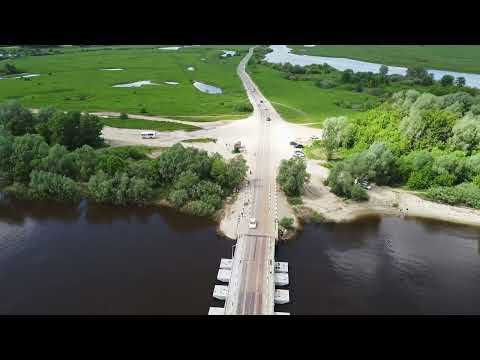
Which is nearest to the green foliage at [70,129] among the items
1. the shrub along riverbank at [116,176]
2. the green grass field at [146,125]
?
the shrub along riverbank at [116,176]

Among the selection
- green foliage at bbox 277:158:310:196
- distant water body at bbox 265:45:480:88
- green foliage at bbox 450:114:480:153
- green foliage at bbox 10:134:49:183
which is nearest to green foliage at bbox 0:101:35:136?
green foliage at bbox 10:134:49:183

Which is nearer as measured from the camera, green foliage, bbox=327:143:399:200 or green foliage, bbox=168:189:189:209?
green foliage, bbox=168:189:189:209

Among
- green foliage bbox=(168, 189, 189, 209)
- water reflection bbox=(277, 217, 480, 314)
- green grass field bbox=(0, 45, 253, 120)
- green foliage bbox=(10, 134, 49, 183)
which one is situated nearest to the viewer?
water reflection bbox=(277, 217, 480, 314)

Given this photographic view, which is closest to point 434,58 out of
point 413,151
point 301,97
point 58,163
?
point 301,97

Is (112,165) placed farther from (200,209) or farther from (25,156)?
(200,209)

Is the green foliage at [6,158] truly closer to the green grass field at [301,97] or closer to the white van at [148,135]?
the white van at [148,135]

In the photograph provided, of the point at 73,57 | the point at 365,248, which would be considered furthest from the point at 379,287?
the point at 73,57

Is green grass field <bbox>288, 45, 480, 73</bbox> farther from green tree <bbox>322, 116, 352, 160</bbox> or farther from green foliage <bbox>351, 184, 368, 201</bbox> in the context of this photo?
green foliage <bbox>351, 184, 368, 201</bbox>
